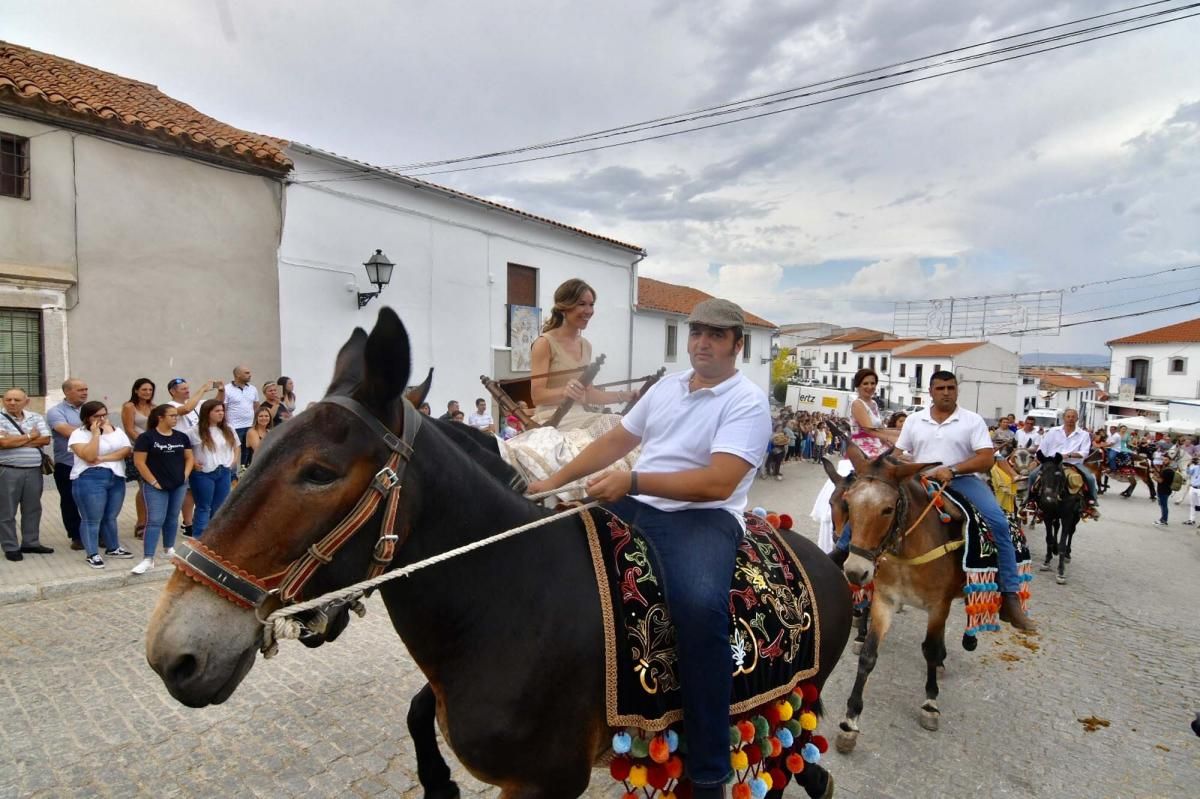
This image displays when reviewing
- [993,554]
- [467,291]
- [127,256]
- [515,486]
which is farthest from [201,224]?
[993,554]

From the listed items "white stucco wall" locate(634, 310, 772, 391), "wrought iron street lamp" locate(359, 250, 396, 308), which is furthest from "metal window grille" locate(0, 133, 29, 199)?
"white stucco wall" locate(634, 310, 772, 391)

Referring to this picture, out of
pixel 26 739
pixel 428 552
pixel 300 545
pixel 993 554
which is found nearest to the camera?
pixel 300 545

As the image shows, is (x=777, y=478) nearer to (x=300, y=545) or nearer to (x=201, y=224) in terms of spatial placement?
(x=201, y=224)

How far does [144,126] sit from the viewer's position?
1005 cm

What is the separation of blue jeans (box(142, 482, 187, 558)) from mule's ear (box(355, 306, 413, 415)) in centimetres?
693

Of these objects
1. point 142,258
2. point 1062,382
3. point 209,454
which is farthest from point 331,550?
point 1062,382

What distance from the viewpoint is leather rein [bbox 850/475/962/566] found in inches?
159

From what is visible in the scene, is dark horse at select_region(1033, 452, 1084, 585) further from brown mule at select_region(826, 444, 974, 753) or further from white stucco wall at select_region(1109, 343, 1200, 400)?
white stucco wall at select_region(1109, 343, 1200, 400)

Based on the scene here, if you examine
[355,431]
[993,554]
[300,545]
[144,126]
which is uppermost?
[144,126]

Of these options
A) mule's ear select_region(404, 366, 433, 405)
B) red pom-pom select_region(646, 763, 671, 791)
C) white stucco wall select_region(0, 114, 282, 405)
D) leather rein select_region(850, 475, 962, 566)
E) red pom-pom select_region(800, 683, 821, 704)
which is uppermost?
white stucco wall select_region(0, 114, 282, 405)

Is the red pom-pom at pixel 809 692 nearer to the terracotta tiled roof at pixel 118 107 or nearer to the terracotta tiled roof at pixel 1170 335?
the terracotta tiled roof at pixel 118 107

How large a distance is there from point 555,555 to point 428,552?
Answer: 0.47 m

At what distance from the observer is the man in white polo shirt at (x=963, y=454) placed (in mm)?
4797

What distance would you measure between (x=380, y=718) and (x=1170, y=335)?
61135 mm
